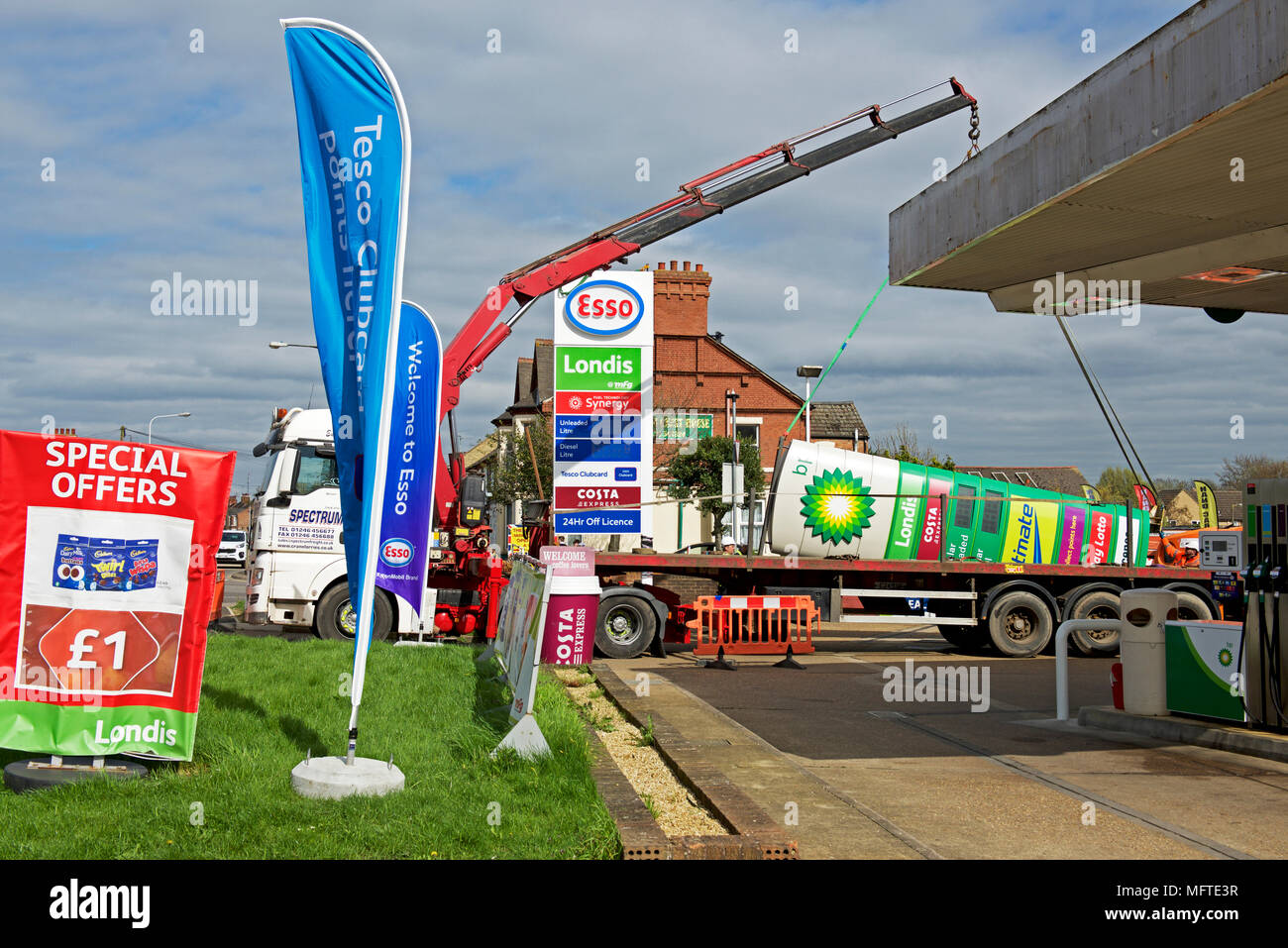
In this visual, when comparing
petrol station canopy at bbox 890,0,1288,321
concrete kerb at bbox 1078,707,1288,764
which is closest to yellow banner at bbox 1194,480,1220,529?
concrete kerb at bbox 1078,707,1288,764

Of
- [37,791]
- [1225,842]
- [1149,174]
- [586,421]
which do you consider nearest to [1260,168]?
[1149,174]

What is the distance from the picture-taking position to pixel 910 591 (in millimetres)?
16984

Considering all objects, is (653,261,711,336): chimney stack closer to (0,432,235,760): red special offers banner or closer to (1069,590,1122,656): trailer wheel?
(1069,590,1122,656): trailer wheel

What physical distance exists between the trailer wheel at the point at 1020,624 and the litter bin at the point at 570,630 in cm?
700

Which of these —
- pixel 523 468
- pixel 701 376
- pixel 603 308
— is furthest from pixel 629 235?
pixel 701 376

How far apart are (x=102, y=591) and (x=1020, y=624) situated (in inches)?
565

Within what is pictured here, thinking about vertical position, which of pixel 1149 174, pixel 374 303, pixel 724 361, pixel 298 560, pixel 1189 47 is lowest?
pixel 298 560

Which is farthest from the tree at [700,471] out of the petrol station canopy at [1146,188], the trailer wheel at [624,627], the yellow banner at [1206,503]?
the petrol station canopy at [1146,188]

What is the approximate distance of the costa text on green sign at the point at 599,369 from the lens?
1898cm

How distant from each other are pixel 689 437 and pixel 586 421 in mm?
26249

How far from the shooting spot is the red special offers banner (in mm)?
6098

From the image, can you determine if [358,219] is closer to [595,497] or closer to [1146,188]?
[1146,188]
